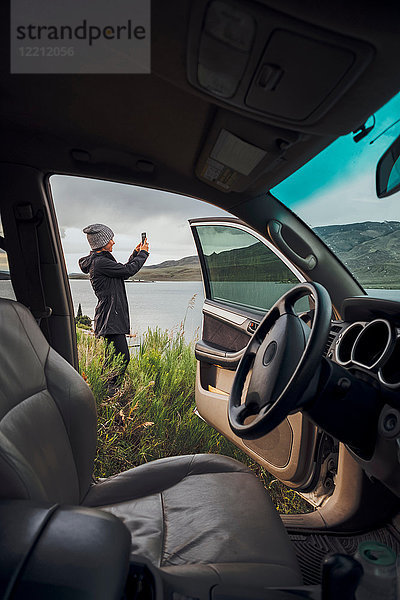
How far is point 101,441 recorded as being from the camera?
248cm

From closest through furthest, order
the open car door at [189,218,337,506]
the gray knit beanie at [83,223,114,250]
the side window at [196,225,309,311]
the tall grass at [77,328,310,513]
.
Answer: the open car door at [189,218,337,506] → the side window at [196,225,309,311] → the tall grass at [77,328,310,513] → the gray knit beanie at [83,223,114,250]

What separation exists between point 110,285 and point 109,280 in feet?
0.12

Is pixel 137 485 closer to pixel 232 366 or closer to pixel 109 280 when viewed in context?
pixel 232 366

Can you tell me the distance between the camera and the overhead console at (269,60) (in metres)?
0.96

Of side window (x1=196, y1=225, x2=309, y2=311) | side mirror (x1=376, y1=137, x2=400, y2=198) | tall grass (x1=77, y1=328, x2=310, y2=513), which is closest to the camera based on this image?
side mirror (x1=376, y1=137, x2=400, y2=198)

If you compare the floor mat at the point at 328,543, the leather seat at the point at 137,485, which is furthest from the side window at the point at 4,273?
the floor mat at the point at 328,543

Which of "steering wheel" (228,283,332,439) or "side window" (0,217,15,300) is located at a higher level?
"side window" (0,217,15,300)

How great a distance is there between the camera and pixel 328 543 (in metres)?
1.45

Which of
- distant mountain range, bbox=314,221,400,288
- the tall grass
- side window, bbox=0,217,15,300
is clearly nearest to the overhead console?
distant mountain range, bbox=314,221,400,288

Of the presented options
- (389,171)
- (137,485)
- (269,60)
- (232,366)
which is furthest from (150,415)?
(269,60)

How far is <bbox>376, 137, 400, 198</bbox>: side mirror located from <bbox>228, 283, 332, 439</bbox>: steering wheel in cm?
46

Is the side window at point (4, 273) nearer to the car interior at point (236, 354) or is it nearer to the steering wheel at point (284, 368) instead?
the car interior at point (236, 354)

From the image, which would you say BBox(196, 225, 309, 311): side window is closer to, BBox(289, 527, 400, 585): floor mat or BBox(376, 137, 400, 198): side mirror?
BBox(376, 137, 400, 198): side mirror

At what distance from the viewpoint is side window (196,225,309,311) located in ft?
6.79
